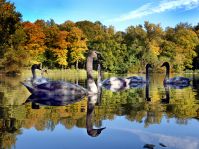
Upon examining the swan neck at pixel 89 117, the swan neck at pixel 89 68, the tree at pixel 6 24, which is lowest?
the swan neck at pixel 89 117

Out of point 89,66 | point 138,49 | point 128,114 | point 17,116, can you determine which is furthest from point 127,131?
point 138,49

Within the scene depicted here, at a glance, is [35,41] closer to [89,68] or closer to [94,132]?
[89,68]

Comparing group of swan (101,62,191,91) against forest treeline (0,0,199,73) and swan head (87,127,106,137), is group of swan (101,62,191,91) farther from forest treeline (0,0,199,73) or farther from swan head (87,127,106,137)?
forest treeline (0,0,199,73)

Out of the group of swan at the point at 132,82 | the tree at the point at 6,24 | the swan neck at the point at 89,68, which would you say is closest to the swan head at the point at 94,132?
the swan neck at the point at 89,68

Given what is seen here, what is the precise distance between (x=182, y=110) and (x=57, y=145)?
5779mm

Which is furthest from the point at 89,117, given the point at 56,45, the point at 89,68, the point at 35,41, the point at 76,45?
the point at 76,45

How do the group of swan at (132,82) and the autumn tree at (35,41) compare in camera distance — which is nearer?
the group of swan at (132,82)

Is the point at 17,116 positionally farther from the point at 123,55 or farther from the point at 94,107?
the point at 123,55

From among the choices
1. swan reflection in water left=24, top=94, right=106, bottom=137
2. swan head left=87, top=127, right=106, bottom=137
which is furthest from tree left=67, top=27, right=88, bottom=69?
swan head left=87, top=127, right=106, bottom=137

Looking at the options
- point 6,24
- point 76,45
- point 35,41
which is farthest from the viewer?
point 76,45

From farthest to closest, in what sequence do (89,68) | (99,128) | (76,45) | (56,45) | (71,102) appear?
1. (76,45)
2. (56,45)
3. (89,68)
4. (71,102)
5. (99,128)

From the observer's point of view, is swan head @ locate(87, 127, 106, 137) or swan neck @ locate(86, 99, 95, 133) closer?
swan head @ locate(87, 127, 106, 137)

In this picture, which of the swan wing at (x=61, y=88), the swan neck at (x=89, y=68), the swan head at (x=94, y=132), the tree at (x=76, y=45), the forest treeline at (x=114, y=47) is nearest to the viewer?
the swan head at (x=94, y=132)

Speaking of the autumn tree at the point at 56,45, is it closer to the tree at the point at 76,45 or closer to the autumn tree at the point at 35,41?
the tree at the point at 76,45
